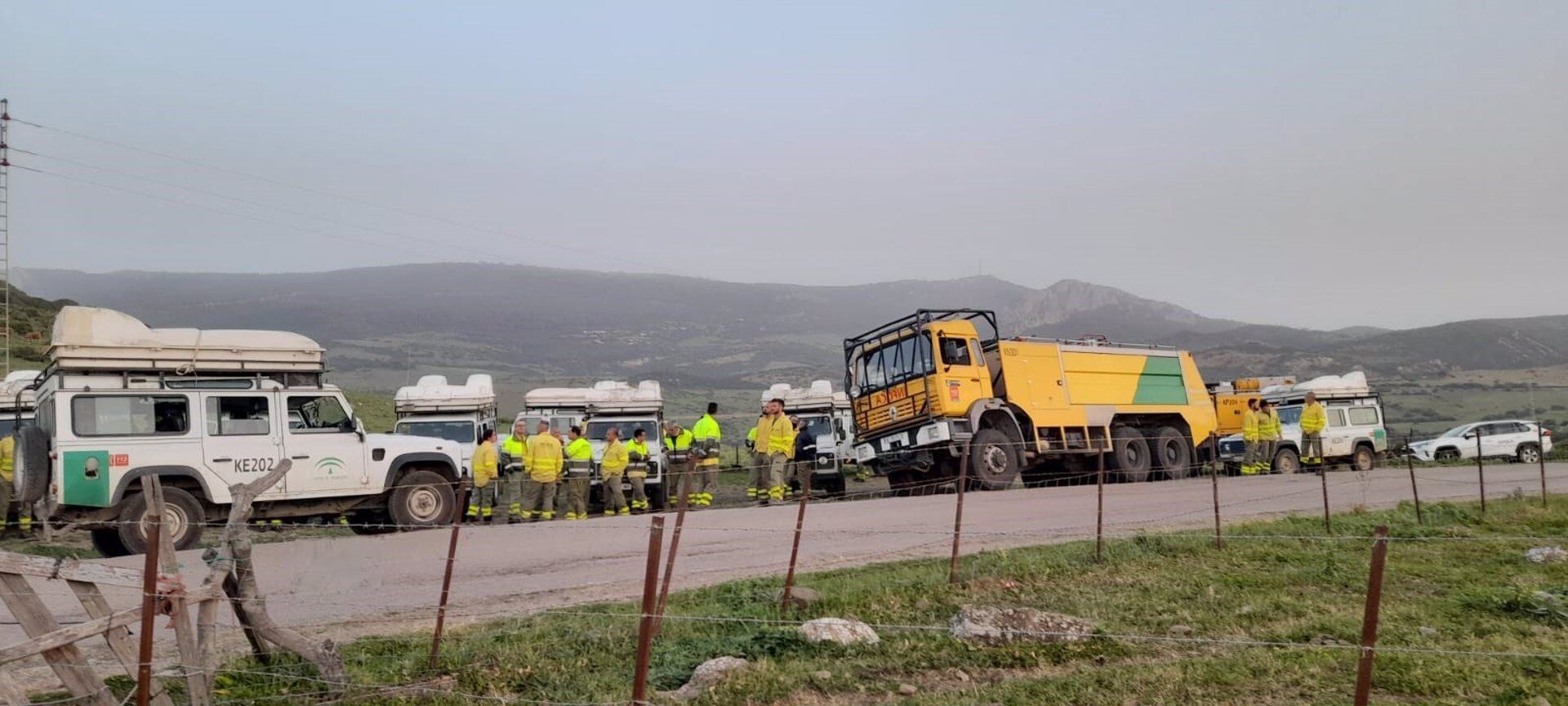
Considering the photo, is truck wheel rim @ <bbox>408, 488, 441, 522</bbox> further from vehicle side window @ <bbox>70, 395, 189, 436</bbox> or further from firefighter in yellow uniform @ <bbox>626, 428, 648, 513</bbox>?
firefighter in yellow uniform @ <bbox>626, 428, 648, 513</bbox>

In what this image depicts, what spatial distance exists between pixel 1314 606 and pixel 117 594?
9.65 m

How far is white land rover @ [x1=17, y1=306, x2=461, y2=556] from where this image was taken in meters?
12.4

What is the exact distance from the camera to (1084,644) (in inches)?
270

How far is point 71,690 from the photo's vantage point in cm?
511

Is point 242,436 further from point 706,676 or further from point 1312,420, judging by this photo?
point 1312,420

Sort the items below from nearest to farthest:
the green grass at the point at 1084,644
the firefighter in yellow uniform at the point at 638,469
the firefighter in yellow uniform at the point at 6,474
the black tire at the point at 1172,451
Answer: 1. the green grass at the point at 1084,644
2. the firefighter in yellow uniform at the point at 6,474
3. the firefighter in yellow uniform at the point at 638,469
4. the black tire at the point at 1172,451

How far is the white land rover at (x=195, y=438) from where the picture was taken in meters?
12.4

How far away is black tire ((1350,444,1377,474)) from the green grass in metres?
20.4

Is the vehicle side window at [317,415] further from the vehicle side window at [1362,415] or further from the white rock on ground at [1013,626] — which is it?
the vehicle side window at [1362,415]

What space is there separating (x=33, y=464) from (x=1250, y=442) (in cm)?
2468

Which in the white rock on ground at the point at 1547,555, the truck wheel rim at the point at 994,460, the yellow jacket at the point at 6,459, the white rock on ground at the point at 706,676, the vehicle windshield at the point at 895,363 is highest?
the vehicle windshield at the point at 895,363

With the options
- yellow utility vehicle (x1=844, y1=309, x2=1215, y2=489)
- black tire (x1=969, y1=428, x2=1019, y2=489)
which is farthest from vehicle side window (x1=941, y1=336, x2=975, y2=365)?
black tire (x1=969, y1=428, x2=1019, y2=489)

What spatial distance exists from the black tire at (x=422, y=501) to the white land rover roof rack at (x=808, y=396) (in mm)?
11756

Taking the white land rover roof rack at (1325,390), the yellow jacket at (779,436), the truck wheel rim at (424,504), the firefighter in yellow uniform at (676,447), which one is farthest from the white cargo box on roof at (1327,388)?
the truck wheel rim at (424,504)
